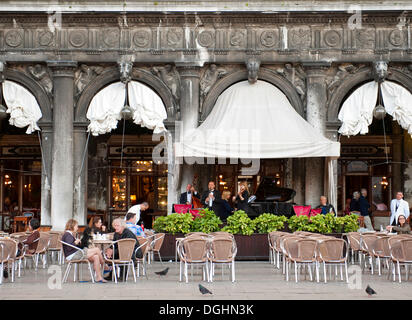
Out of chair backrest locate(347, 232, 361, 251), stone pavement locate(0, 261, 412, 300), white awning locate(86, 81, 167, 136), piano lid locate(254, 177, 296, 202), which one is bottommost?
stone pavement locate(0, 261, 412, 300)

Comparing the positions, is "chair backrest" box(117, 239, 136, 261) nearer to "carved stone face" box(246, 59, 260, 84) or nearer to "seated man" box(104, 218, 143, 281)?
"seated man" box(104, 218, 143, 281)

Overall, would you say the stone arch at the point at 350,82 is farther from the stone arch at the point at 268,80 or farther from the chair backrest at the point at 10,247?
the chair backrest at the point at 10,247

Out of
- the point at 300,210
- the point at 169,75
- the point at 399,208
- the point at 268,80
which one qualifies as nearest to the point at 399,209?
the point at 399,208

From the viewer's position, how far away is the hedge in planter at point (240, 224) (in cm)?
1739

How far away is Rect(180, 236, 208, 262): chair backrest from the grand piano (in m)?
5.37

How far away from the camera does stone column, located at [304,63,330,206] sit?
69.6ft

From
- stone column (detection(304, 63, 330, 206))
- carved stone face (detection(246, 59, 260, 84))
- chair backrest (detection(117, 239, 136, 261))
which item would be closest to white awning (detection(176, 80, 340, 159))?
carved stone face (detection(246, 59, 260, 84))

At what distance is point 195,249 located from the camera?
45.0ft

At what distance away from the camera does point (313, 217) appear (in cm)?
1775

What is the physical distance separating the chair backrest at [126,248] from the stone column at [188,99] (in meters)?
7.80

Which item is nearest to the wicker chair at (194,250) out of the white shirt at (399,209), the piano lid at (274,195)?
the piano lid at (274,195)
